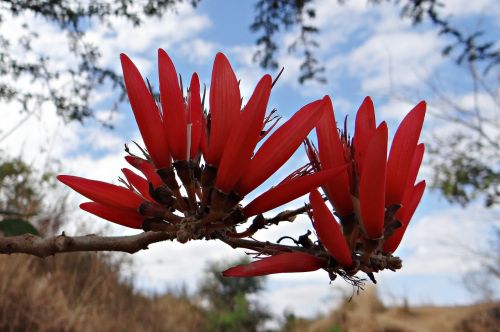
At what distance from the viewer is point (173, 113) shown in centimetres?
55

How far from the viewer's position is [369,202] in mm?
525

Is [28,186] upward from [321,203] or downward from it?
upward

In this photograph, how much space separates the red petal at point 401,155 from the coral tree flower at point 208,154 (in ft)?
0.24

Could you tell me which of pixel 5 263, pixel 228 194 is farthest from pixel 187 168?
pixel 5 263

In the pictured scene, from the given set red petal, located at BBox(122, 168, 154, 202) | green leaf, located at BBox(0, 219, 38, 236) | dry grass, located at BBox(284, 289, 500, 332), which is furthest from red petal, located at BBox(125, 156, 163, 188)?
dry grass, located at BBox(284, 289, 500, 332)

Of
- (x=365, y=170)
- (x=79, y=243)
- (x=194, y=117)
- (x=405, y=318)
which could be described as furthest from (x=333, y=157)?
(x=405, y=318)

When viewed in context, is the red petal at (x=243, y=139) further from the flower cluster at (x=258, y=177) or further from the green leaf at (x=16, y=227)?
the green leaf at (x=16, y=227)

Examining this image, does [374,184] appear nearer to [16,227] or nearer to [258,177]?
[258,177]

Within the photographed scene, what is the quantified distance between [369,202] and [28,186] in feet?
16.6

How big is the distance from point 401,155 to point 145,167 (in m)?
0.30

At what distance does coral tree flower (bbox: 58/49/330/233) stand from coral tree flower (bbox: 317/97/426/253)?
0.03 m

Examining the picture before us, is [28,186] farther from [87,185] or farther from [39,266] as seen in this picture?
[87,185]

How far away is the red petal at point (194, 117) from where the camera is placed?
1.91ft

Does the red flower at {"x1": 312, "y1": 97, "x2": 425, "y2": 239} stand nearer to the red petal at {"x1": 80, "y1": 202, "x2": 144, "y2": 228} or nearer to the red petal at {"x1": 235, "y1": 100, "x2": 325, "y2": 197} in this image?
the red petal at {"x1": 235, "y1": 100, "x2": 325, "y2": 197}
